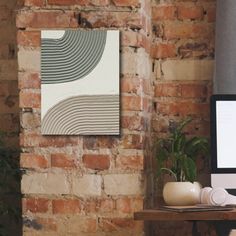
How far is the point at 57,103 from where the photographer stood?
9.05ft

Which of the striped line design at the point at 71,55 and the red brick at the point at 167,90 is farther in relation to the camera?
the red brick at the point at 167,90

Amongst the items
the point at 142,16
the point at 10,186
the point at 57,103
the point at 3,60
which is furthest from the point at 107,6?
the point at 10,186

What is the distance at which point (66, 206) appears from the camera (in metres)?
2.76

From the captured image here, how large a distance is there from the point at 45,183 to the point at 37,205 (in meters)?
0.10

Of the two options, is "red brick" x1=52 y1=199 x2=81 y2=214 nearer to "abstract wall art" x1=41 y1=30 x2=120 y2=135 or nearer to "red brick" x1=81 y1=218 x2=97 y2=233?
"red brick" x1=81 y1=218 x2=97 y2=233

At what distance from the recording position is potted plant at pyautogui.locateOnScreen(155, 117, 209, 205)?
2.63m

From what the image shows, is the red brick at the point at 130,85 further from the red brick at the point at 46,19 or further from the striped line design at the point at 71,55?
the red brick at the point at 46,19

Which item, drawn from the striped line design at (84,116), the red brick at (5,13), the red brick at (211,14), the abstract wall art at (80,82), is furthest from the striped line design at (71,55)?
the red brick at (211,14)

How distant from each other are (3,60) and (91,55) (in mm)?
572

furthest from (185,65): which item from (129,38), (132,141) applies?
(132,141)

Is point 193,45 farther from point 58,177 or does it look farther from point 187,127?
point 58,177

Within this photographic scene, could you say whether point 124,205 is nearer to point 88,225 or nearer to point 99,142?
point 88,225

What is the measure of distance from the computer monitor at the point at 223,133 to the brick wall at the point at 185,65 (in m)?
0.28

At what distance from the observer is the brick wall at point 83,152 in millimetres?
2732
